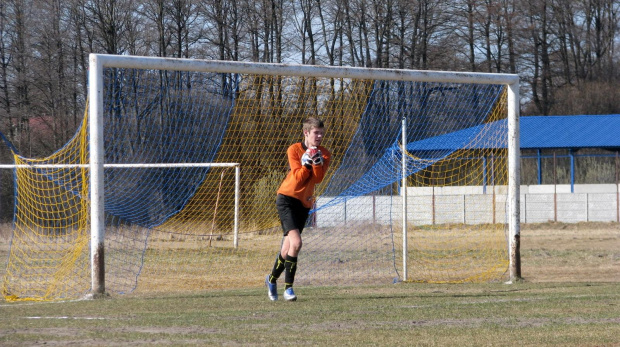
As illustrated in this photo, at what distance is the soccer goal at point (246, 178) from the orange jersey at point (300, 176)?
2.02 meters

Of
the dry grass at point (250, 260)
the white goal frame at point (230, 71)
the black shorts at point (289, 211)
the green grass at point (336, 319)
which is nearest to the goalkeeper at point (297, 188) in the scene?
the black shorts at point (289, 211)

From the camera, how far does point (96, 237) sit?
930cm

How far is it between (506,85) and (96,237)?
577 cm

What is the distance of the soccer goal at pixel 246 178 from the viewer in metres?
11.0

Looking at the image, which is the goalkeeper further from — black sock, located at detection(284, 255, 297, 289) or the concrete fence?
the concrete fence

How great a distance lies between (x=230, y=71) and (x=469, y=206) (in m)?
17.3

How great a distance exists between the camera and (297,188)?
8453mm

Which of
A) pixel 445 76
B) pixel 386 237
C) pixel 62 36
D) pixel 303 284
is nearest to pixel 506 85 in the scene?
pixel 445 76

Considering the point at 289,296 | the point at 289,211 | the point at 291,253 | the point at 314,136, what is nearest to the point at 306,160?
the point at 314,136

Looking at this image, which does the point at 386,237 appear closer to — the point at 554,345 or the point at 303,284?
the point at 303,284

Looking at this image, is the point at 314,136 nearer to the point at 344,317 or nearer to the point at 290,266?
the point at 290,266

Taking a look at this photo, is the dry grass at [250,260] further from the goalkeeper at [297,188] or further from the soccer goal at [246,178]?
the goalkeeper at [297,188]

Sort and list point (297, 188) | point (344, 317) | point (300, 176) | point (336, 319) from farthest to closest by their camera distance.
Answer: point (297, 188) → point (300, 176) → point (344, 317) → point (336, 319)

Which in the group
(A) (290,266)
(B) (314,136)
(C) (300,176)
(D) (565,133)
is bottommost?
(A) (290,266)
